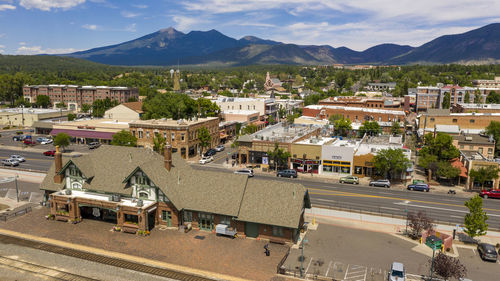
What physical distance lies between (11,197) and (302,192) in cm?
4765

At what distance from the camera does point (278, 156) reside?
246ft

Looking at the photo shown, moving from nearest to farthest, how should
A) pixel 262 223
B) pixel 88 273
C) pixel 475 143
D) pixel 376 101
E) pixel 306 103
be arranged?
1. pixel 88 273
2. pixel 262 223
3. pixel 475 143
4. pixel 376 101
5. pixel 306 103

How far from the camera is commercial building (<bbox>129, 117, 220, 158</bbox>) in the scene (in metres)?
86.4

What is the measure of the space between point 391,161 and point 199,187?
3802 centimetres

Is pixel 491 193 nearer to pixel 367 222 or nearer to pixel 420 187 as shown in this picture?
pixel 420 187

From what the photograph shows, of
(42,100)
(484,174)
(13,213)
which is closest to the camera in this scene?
(13,213)

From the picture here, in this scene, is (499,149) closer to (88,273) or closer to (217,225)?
(217,225)

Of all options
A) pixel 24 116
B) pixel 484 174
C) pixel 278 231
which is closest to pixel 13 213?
pixel 278 231

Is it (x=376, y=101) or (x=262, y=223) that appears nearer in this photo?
(x=262, y=223)

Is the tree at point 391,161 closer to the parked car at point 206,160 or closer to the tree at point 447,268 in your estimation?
the tree at point 447,268

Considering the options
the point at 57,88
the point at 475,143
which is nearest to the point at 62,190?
the point at 475,143

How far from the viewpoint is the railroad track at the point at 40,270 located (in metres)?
35.1

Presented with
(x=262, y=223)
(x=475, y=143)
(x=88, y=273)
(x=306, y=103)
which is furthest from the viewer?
(x=306, y=103)

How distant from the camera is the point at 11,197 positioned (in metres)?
58.8
